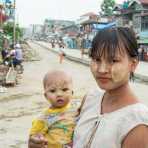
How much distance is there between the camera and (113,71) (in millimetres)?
1997

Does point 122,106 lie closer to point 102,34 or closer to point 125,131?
point 125,131

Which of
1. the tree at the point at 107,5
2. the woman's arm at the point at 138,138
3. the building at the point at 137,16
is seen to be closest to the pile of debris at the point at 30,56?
the building at the point at 137,16

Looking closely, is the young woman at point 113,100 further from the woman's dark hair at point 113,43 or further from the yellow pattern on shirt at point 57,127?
the yellow pattern on shirt at point 57,127

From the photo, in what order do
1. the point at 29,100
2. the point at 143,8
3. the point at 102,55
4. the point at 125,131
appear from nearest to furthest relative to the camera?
the point at 125,131 < the point at 102,55 < the point at 29,100 < the point at 143,8

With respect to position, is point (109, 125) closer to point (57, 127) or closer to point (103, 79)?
point (103, 79)

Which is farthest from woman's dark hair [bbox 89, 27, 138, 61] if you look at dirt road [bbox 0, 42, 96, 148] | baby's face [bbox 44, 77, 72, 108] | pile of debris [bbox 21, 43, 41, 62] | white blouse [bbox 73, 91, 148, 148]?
pile of debris [bbox 21, 43, 41, 62]

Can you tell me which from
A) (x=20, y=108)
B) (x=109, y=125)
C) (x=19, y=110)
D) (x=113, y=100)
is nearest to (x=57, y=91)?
(x=113, y=100)

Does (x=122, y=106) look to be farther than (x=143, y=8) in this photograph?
No

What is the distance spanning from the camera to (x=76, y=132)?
2109mm

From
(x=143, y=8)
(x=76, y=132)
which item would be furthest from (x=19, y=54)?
(x=143, y=8)

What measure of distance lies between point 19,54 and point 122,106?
21.1m

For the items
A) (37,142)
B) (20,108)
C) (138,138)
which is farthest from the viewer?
(20,108)

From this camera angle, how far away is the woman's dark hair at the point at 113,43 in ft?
6.59

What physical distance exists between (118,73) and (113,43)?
0.12 metres
